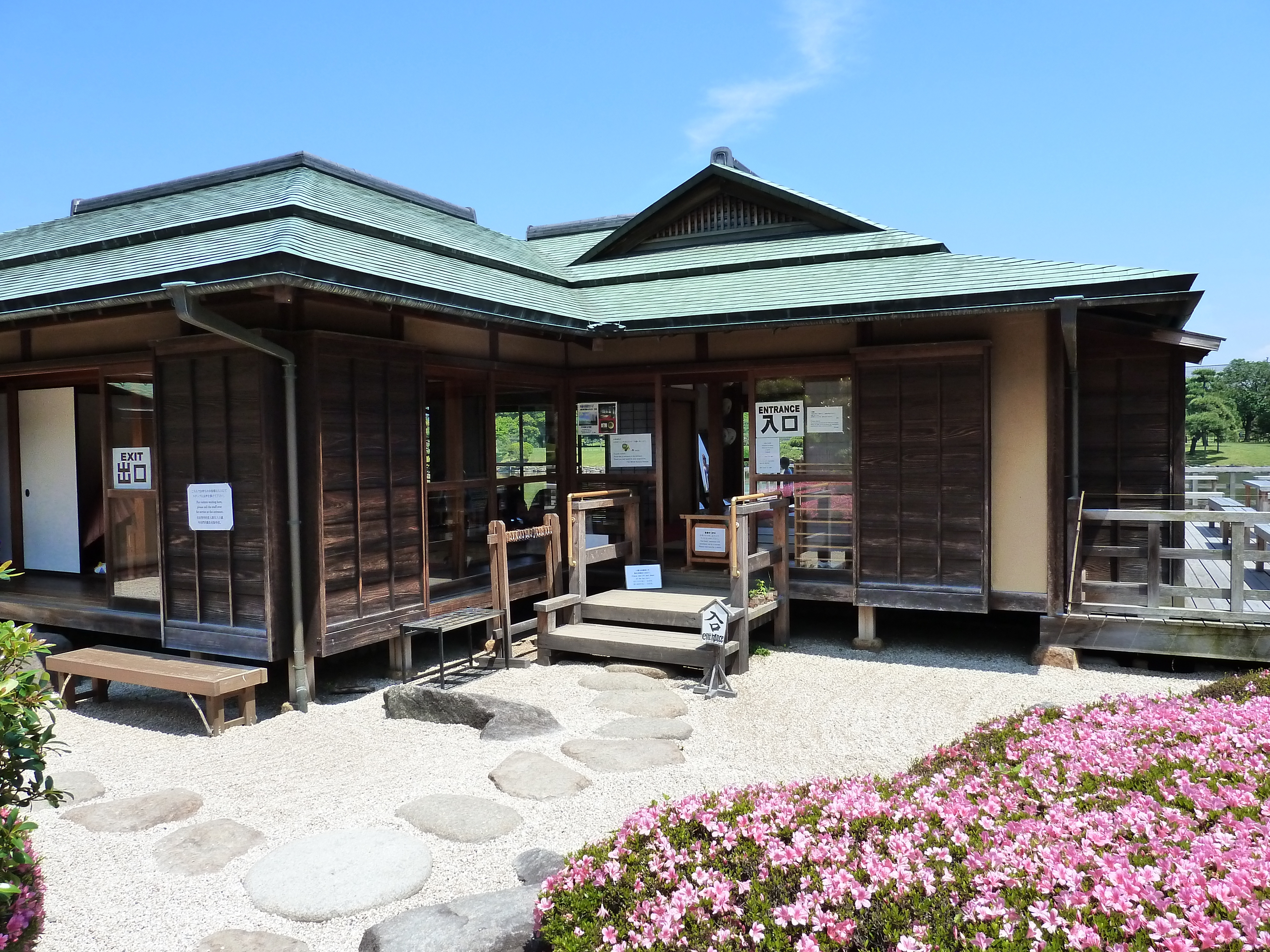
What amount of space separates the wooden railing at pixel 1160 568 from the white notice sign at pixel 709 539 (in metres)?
3.08

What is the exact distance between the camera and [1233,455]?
Result: 161ft

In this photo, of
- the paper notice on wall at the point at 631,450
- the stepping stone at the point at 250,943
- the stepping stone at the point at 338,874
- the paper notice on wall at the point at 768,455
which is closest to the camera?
the stepping stone at the point at 250,943

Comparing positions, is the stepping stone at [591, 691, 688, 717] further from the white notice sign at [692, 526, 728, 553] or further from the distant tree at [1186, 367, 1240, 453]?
the distant tree at [1186, 367, 1240, 453]

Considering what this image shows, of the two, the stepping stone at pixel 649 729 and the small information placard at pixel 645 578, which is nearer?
the stepping stone at pixel 649 729

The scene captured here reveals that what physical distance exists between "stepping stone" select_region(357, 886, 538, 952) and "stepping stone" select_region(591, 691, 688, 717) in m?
2.72

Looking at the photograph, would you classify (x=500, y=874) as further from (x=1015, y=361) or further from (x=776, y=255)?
(x=776, y=255)

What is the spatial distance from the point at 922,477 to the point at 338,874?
18.4 feet

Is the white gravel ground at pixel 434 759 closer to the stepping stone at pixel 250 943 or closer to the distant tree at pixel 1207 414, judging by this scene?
the stepping stone at pixel 250 943

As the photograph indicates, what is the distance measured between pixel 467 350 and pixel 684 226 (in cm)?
399

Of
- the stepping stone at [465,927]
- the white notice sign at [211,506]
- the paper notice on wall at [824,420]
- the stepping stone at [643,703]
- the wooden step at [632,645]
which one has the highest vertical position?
the paper notice on wall at [824,420]

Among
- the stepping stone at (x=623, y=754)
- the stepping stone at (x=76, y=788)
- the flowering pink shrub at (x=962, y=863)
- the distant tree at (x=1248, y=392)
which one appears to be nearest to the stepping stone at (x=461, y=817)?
the stepping stone at (x=623, y=754)

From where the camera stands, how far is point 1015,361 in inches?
287

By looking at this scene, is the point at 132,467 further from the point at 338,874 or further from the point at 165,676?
the point at 338,874

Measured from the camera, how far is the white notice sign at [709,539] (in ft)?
27.7
